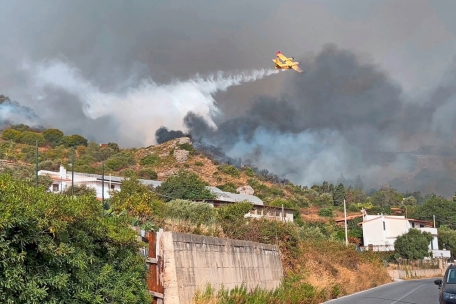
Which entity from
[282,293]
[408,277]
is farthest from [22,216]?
[408,277]

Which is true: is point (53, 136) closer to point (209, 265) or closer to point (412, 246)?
point (412, 246)

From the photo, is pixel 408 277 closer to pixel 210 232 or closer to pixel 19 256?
pixel 210 232

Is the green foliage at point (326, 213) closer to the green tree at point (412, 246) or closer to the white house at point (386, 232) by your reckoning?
the white house at point (386, 232)

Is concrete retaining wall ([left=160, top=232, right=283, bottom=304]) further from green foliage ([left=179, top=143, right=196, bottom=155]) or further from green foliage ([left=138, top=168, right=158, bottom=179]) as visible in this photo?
green foliage ([left=179, top=143, right=196, bottom=155])

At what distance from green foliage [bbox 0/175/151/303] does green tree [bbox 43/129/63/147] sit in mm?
112683

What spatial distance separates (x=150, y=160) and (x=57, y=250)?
11159 cm

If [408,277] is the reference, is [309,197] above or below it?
above

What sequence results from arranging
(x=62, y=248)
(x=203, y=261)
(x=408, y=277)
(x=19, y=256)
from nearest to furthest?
(x=19, y=256), (x=62, y=248), (x=203, y=261), (x=408, y=277)

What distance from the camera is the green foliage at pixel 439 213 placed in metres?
116

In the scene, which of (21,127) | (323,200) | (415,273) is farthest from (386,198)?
(21,127)

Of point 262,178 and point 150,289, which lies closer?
point 150,289

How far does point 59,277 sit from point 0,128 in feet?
444

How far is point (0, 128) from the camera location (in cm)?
13288

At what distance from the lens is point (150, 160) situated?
119938mm
